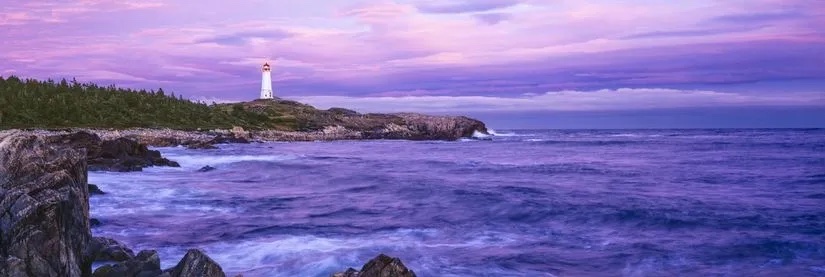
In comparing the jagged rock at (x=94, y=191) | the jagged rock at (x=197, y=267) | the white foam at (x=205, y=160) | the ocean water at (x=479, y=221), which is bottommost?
the ocean water at (x=479, y=221)

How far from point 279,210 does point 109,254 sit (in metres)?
11.4

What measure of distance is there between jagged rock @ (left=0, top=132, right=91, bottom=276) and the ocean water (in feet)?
11.0

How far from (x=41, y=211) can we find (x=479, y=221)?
13847 mm

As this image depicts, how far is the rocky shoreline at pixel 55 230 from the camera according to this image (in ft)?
32.5

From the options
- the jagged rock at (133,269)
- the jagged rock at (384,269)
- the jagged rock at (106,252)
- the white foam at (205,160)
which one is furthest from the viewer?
the white foam at (205,160)

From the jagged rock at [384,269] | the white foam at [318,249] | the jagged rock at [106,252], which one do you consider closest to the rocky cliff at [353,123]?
the white foam at [318,249]

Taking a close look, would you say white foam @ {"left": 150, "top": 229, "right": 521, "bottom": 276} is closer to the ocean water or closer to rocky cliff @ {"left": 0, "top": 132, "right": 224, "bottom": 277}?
the ocean water

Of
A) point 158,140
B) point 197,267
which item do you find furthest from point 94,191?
point 158,140

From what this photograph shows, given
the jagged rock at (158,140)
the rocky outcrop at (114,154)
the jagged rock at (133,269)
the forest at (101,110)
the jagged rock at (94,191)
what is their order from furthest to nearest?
the forest at (101,110) < the jagged rock at (158,140) < the rocky outcrop at (114,154) < the jagged rock at (94,191) < the jagged rock at (133,269)

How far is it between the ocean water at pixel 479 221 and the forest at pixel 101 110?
37.1 meters

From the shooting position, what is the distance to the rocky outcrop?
3491 centimetres

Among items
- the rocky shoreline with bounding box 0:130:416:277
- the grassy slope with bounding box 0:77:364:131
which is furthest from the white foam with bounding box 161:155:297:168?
the rocky shoreline with bounding box 0:130:416:277

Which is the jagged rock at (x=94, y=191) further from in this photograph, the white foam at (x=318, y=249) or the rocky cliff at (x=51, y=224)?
the rocky cliff at (x=51, y=224)

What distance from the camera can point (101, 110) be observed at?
254 feet
